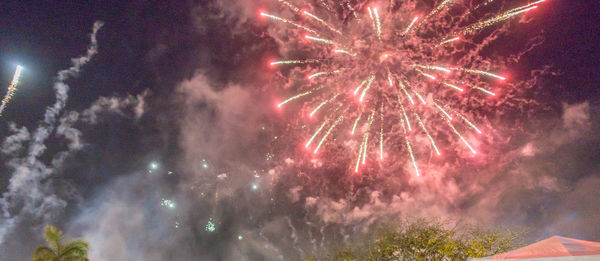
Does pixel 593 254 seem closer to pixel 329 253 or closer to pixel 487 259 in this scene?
pixel 487 259

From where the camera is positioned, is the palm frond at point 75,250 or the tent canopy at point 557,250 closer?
the tent canopy at point 557,250

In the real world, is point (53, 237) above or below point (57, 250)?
above

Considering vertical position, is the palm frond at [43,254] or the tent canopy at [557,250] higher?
the palm frond at [43,254]

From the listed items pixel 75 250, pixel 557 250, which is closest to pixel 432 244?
pixel 557 250

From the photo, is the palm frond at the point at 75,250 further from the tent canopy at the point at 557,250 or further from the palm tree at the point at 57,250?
the tent canopy at the point at 557,250

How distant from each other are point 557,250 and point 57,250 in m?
25.2

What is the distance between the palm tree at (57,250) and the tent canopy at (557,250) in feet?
76.1

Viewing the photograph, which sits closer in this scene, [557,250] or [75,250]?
[557,250]

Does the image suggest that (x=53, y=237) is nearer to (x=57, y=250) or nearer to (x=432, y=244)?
(x=57, y=250)

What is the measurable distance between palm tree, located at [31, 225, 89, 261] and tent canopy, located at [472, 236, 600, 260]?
913 inches

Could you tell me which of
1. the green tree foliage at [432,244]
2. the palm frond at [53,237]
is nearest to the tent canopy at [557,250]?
the green tree foliage at [432,244]

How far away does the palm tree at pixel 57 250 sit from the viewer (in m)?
20.1

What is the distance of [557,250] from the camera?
A: 27.1 feet

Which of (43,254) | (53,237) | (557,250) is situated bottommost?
(557,250)
